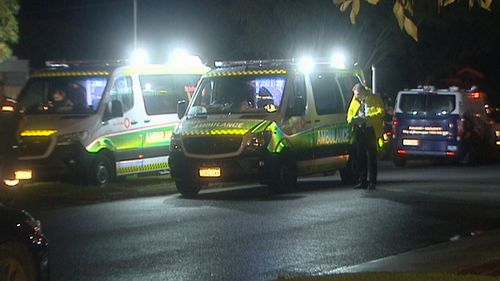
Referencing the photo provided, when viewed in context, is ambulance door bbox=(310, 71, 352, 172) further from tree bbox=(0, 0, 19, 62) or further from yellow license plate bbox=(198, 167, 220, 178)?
tree bbox=(0, 0, 19, 62)

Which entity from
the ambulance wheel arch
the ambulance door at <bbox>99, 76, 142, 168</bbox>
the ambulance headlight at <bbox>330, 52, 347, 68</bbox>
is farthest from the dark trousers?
the ambulance wheel arch

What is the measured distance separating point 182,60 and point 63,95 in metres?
3.38

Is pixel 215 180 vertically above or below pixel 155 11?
below

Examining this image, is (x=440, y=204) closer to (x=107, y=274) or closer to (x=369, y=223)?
(x=369, y=223)

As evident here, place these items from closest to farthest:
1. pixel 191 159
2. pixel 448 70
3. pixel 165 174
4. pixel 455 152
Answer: pixel 191 159, pixel 165 174, pixel 455 152, pixel 448 70

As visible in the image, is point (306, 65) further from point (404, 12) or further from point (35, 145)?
point (404, 12)

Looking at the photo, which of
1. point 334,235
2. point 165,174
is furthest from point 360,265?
point 165,174

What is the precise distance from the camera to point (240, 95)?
18516 millimetres

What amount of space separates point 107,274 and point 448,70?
119 ft

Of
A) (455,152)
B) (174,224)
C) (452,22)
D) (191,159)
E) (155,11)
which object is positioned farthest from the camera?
(155,11)

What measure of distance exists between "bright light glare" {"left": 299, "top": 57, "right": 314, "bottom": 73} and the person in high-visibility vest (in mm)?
889

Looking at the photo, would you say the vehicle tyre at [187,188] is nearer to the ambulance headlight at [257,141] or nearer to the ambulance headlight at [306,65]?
the ambulance headlight at [257,141]

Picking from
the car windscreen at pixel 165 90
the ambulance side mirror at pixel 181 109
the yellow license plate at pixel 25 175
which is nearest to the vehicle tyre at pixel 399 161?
the car windscreen at pixel 165 90

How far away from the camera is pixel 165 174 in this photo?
2286 centimetres
